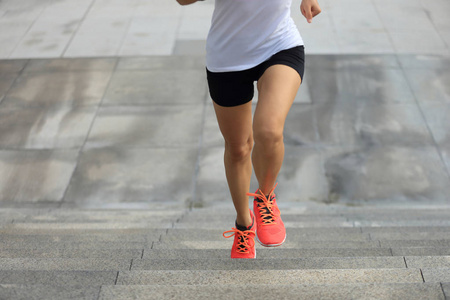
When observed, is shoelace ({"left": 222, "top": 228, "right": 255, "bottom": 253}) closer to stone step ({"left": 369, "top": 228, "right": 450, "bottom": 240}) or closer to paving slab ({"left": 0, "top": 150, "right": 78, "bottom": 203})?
stone step ({"left": 369, "top": 228, "right": 450, "bottom": 240})

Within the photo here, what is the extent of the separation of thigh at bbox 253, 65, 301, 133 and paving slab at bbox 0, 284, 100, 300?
3.38 ft

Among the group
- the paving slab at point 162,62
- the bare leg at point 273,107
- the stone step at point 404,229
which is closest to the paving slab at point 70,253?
the bare leg at point 273,107

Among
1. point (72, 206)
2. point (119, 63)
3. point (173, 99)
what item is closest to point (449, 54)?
point (173, 99)

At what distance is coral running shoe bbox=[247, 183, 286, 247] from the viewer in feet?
9.29

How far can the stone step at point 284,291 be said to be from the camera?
1.84 metres

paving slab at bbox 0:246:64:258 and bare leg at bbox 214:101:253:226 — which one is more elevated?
bare leg at bbox 214:101:253:226

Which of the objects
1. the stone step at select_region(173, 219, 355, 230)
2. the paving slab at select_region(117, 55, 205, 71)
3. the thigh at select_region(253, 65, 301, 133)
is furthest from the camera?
the paving slab at select_region(117, 55, 205, 71)

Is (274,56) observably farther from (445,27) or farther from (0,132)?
(445,27)

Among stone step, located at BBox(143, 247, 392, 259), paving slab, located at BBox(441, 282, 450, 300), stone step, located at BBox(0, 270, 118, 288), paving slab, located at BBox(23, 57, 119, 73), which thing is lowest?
paving slab, located at BBox(23, 57, 119, 73)

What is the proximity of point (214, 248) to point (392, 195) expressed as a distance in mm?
2930

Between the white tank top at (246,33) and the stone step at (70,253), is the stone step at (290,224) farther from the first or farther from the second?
the white tank top at (246,33)

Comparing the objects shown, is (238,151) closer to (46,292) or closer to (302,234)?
(46,292)

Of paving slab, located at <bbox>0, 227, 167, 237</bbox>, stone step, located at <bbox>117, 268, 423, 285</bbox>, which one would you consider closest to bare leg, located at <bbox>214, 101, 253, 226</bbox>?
stone step, located at <bbox>117, 268, 423, 285</bbox>

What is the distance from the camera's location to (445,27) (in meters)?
9.05
